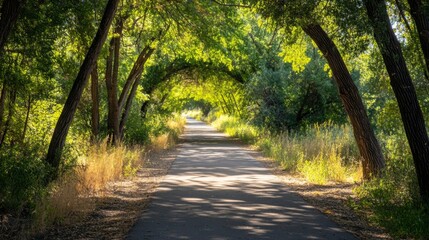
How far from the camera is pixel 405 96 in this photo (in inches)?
345

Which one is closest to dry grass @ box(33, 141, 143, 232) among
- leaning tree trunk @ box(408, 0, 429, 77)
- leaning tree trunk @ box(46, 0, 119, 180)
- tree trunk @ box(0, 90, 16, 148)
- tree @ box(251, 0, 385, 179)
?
leaning tree trunk @ box(46, 0, 119, 180)

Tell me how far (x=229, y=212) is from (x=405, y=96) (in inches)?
143

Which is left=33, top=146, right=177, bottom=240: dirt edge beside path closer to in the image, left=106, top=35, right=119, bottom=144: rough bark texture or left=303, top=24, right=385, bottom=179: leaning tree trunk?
left=106, top=35, right=119, bottom=144: rough bark texture

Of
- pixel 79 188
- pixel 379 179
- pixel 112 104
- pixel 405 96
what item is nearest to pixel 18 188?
pixel 79 188

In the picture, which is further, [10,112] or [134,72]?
[134,72]

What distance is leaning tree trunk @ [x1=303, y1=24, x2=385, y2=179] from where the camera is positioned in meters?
11.5

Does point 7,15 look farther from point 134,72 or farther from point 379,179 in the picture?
point 134,72

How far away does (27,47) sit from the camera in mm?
10625

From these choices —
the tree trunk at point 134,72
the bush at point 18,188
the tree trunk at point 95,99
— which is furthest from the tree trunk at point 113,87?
the bush at point 18,188

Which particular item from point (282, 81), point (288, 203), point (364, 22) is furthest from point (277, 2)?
point (282, 81)

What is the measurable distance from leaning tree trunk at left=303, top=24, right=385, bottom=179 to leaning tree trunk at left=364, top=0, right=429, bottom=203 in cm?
251

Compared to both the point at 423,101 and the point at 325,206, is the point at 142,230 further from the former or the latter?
the point at 423,101

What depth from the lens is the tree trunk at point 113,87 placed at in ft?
58.5

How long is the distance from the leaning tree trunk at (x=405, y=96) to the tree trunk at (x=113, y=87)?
10.1 metres
